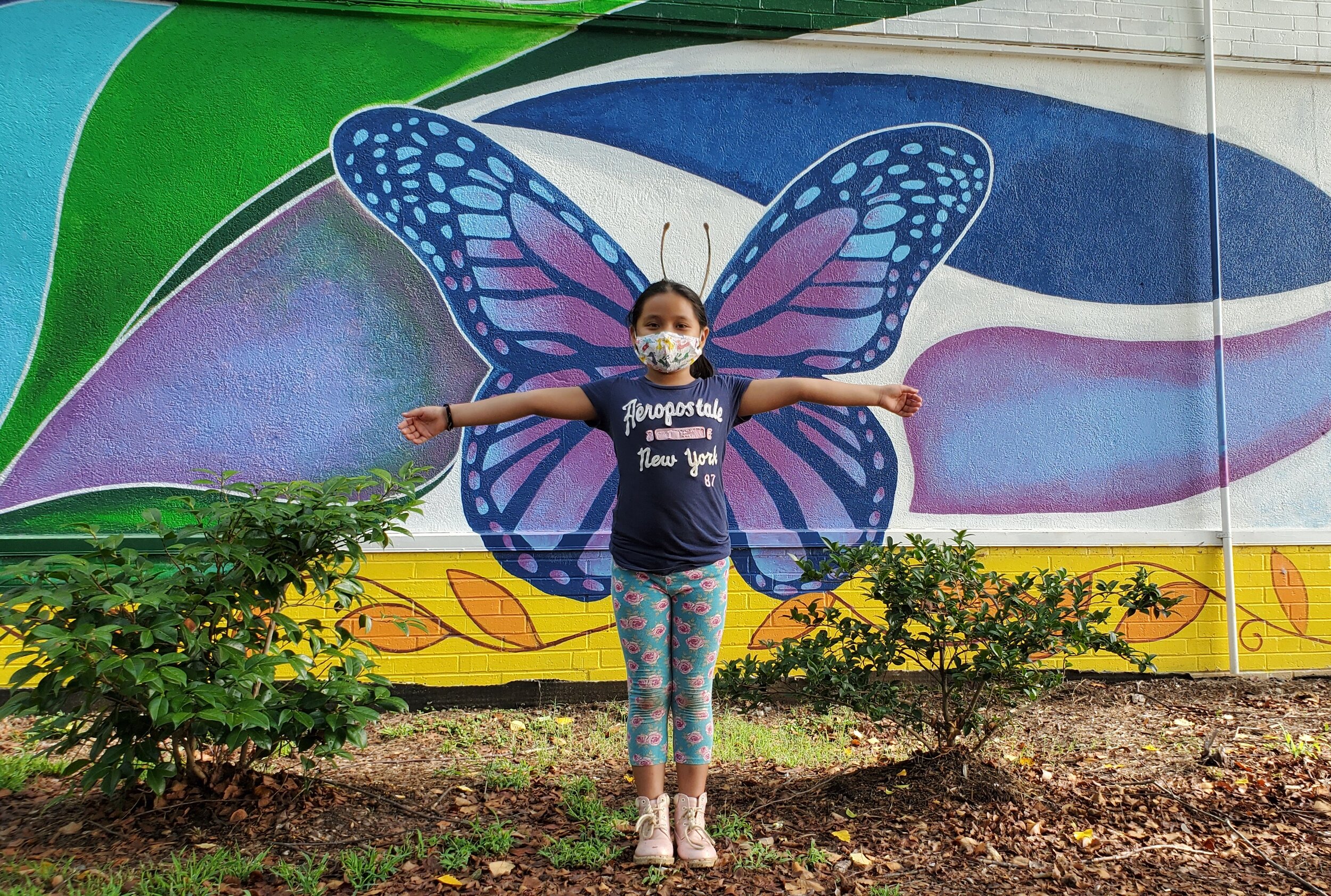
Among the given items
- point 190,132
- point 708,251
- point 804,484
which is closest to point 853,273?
point 708,251

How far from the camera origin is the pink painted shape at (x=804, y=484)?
5.12 metres

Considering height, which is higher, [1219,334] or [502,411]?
[1219,334]

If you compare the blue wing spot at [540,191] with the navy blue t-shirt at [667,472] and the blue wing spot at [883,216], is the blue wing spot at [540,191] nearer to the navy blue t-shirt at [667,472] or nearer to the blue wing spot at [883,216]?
the blue wing spot at [883,216]

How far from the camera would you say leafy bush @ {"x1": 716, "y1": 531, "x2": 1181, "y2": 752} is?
10.7 feet

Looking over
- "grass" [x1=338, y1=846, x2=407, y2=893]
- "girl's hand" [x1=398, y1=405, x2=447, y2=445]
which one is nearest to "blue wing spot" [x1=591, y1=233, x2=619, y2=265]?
"girl's hand" [x1=398, y1=405, x2=447, y2=445]

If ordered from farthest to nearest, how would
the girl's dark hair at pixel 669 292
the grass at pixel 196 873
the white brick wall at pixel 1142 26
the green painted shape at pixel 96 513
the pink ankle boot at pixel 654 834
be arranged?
the white brick wall at pixel 1142 26, the green painted shape at pixel 96 513, the girl's dark hair at pixel 669 292, the pink ankle boot at pixel 654 834, the grass at pixel 196 873

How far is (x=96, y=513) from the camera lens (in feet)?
14.9

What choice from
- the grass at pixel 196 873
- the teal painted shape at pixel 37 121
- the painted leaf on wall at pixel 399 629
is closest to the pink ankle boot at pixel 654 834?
the grass at pixel 196 873

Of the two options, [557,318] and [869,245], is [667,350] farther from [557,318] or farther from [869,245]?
[869,245]

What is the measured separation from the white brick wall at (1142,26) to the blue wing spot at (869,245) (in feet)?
3.75

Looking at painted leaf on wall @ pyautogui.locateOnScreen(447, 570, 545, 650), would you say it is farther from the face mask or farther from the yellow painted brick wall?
the face mask

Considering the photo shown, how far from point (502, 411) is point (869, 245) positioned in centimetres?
308

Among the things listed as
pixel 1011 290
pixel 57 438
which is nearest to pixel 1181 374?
pixel 1011 290

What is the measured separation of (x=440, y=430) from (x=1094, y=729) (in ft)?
11.8
